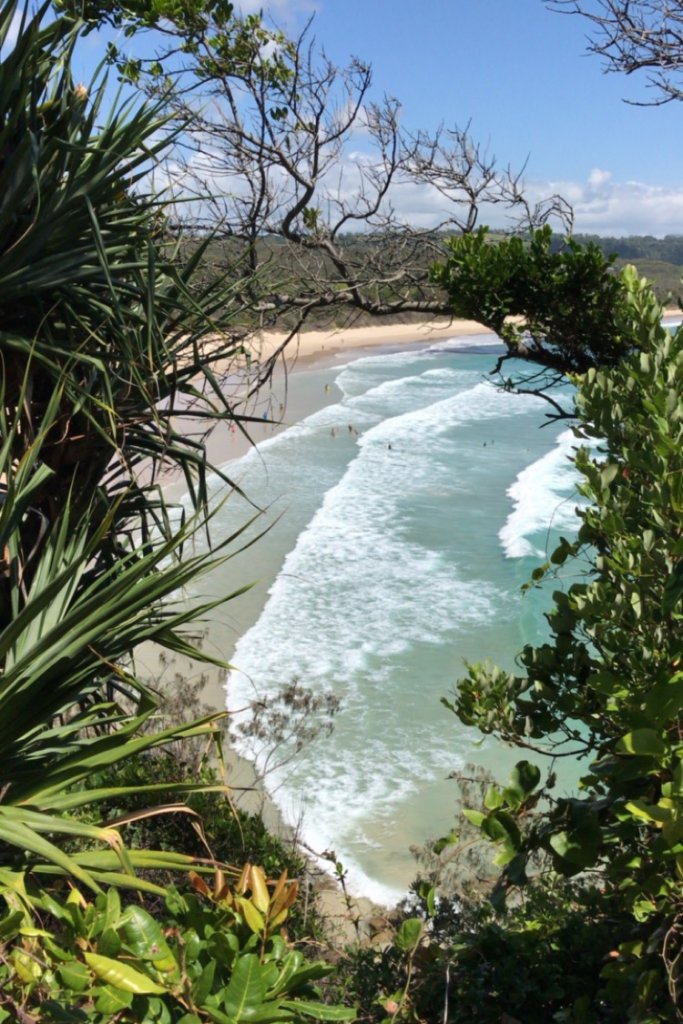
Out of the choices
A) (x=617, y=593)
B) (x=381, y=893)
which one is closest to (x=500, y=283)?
(x=617, y=593)

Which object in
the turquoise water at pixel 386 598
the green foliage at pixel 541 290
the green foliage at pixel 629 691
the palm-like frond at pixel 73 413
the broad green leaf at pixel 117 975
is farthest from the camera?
the turquoise water at pixel 386 598

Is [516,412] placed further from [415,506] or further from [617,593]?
[617,593]

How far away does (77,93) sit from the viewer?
330cm

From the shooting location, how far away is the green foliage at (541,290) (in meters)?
5.57

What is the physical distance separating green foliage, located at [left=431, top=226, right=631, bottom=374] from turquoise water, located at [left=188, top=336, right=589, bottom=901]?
0.49m

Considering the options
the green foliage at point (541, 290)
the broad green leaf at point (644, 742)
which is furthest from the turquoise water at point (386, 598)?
the broad green leaf at point (644, 742)

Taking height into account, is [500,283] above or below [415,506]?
above

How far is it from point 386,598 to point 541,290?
29.2 feet

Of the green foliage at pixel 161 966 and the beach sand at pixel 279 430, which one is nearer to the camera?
the green foliage at pixel 161 966

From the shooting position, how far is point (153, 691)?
3.40 meters

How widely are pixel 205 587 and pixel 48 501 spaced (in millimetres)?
10642

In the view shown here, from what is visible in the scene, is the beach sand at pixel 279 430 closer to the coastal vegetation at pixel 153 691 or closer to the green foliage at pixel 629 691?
the coastal vegetation at pixel 153 691

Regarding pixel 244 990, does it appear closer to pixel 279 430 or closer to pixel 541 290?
pixel 541 290

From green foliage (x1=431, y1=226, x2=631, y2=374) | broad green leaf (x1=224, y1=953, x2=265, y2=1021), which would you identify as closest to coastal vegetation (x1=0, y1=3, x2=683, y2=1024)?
broad green leaf (x1=224, y1=953, x2=265, y2=1021)
